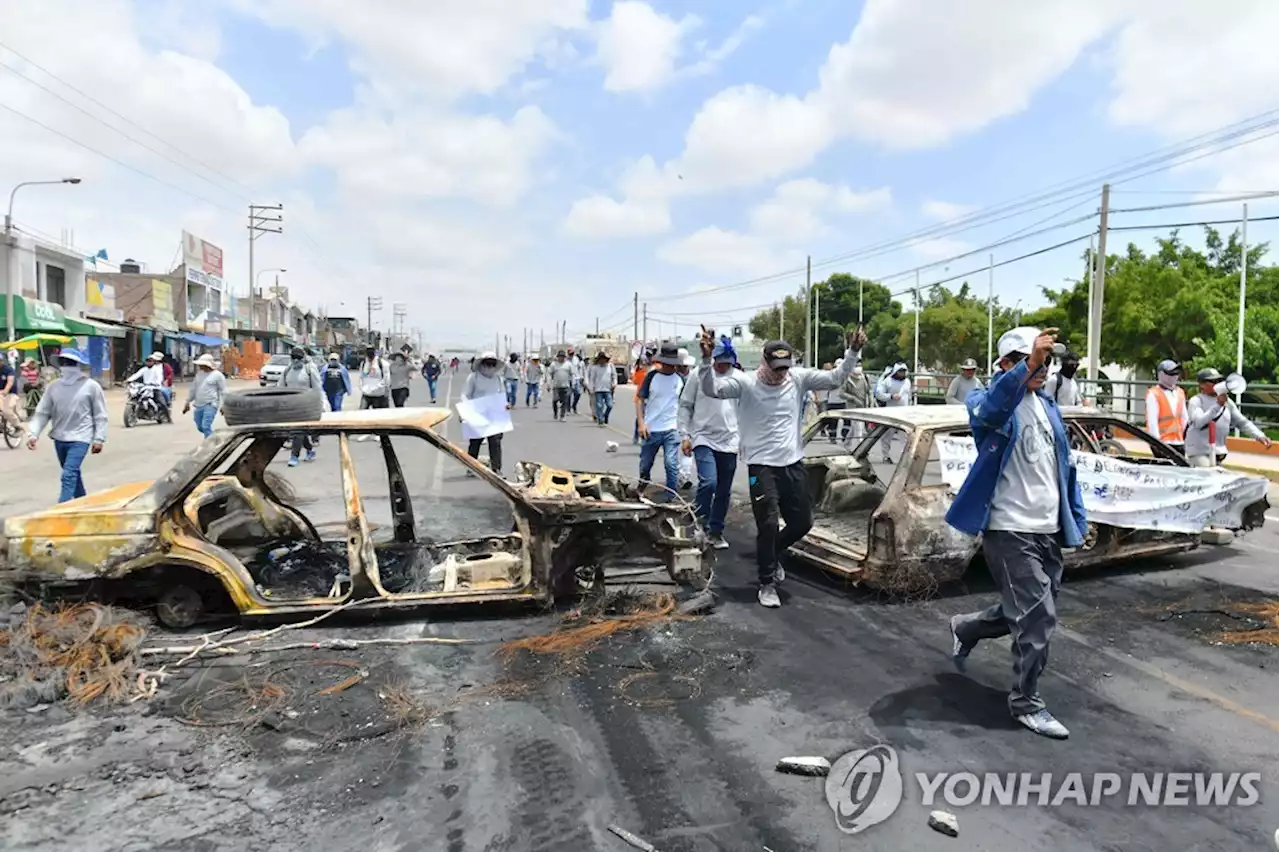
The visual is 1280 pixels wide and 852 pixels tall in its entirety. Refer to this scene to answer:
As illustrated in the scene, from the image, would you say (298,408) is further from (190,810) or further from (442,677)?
(190,810)

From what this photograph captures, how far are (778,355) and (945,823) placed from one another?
3.22m

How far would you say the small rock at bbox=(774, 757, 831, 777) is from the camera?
10.3 ft

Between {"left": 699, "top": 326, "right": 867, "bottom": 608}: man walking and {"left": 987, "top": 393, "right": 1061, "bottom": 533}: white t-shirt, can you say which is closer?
{"left": 987, "top": 393, "right": 1061, "bottom": 533}: white t-shirt

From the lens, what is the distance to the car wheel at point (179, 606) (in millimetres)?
4680

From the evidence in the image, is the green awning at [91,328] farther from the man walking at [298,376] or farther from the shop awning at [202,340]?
the man walking at [298,376]

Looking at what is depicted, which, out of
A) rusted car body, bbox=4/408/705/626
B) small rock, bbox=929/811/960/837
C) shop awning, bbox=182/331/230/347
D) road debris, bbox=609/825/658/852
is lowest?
road debris, bbox=609/825/658/852

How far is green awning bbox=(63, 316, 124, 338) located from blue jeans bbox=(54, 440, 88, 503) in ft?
101

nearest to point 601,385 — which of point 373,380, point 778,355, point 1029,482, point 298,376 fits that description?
point 373,380

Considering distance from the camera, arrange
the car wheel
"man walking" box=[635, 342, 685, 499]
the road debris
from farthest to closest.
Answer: "man walking" box=[635, 342, 685, 499] → the car wheel → the road debris

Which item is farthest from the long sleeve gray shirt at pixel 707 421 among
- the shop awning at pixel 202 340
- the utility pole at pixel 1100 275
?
the shop awning at pixel 202 340

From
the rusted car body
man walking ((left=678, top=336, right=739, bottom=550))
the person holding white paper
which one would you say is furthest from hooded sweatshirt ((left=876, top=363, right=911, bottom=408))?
the rusted car body

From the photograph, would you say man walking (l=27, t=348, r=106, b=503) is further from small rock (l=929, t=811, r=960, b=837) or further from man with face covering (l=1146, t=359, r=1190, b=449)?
man with face covering (l=1146, t=359, r=1190, b=449)

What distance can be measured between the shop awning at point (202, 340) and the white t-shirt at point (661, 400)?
4504 cm

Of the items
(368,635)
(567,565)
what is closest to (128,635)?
(368,635)
